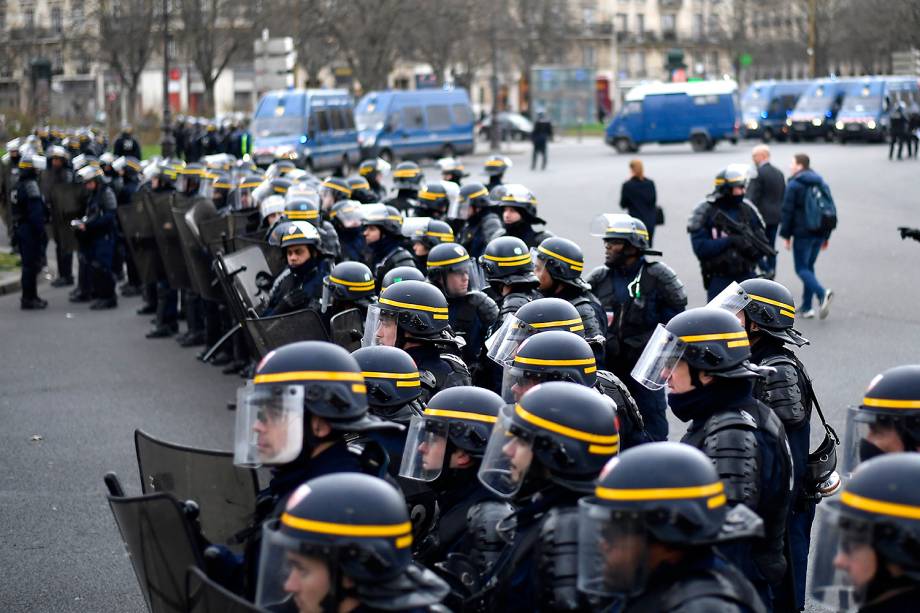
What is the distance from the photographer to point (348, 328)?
7785 mm

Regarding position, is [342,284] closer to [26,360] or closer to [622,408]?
[622,408]

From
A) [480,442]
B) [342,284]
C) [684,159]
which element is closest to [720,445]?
[480,442]

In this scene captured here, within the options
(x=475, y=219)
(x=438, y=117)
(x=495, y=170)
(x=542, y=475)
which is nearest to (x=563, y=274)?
→ (x=542, y=475)

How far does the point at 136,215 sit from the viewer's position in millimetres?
14305

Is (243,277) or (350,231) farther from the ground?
(350,231)

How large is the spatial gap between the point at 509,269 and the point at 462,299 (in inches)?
13.8

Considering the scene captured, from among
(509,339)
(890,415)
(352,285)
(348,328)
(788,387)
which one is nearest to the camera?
(890,415)

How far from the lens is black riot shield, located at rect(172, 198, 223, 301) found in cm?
1212

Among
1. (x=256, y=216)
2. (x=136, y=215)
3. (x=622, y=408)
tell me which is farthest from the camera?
(x=136, y=215)

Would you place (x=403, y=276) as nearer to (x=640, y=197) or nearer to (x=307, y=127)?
(x=640, y=197)

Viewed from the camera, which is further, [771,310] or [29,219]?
[29,219]

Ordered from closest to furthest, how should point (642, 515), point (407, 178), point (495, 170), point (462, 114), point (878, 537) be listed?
point (878, 537) → point (642, 515) → point (407, 178) → point (495, 170) → point (462, 114)

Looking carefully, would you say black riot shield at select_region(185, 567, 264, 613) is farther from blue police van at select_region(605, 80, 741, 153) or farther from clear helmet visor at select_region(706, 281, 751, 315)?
blue police van at select_region(605, 80, 741, 153)

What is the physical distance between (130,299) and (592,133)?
4954 cm
